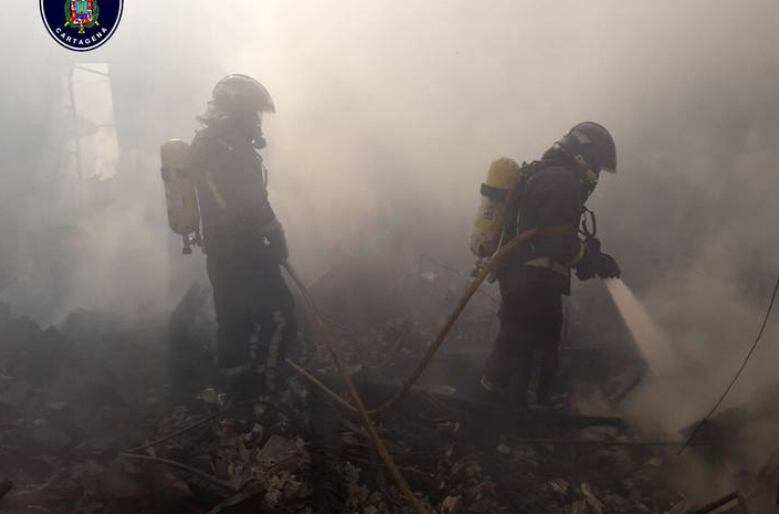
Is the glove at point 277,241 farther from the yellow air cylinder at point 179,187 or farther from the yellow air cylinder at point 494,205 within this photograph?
the yellow air cylinder at point 494,205

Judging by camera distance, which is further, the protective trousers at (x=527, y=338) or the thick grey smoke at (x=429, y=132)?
the thick grey smoke at (x=429, y=132)

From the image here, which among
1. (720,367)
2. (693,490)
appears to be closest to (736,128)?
(720,367)

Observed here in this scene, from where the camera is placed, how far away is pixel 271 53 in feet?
35.8

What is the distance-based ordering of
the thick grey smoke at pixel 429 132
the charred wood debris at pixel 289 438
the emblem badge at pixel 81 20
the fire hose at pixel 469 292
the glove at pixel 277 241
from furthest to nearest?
1. the thick grey smoke at pixel 429 132
2. the emblem badge at pixel 81 20
3. the glove at pixel 277 241
4. the fire hose at pixel 469 292
5. the charred wood debris at pixel 289 438

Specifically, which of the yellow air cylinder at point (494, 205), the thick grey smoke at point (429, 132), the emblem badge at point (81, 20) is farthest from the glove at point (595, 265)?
the emblem badge at point (81, 20)

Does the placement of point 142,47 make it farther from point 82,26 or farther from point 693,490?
point 693,490

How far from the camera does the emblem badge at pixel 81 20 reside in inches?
227

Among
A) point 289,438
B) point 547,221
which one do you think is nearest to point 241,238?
point 289,438

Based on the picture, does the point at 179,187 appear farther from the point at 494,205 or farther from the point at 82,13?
the point at 82,13

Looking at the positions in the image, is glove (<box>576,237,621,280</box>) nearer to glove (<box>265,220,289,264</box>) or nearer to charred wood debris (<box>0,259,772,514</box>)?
charred wood debris (<box>0,259,772,514</box>)

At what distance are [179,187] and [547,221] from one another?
8.67 feet

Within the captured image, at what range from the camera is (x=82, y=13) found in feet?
19.2

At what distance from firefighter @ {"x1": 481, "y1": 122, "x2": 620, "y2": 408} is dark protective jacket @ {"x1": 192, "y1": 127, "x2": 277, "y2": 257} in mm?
1893

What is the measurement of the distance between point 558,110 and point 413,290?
3.83m
